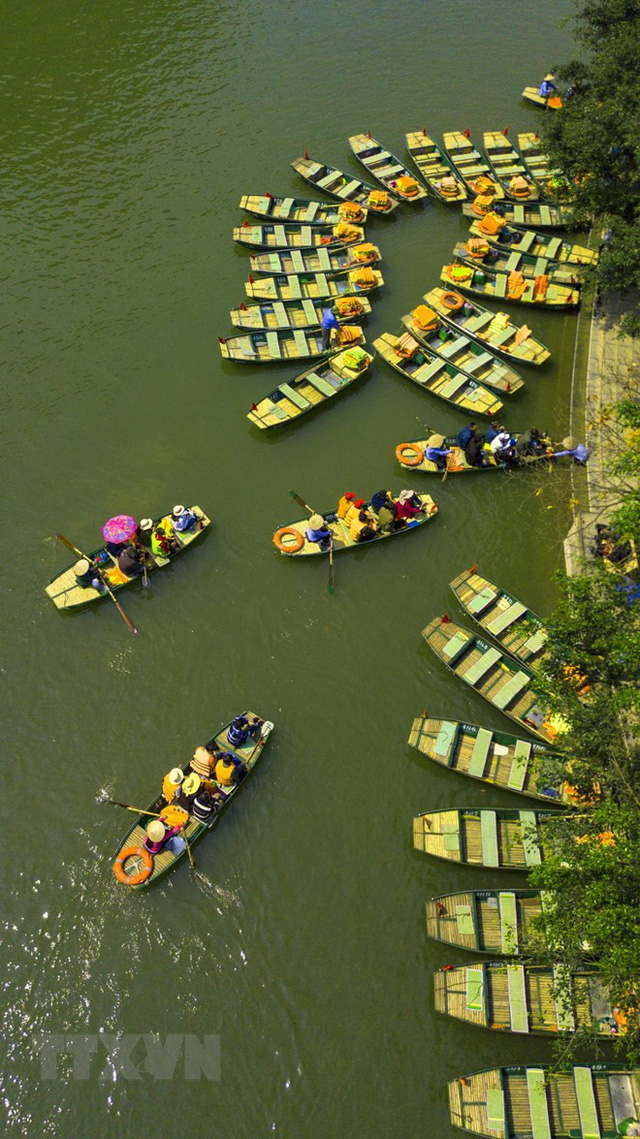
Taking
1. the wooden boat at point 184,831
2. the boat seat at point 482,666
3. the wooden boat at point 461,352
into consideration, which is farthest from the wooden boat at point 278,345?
the wooden boat at point 184,831

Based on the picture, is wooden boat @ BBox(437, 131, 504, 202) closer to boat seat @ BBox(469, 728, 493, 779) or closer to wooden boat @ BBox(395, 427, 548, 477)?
wooden boat @ BBox(395, 427, 548, 477)

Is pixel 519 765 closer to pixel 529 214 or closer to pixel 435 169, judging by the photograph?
pixel 529 214

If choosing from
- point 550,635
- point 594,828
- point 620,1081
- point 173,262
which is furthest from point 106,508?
point 620,1081

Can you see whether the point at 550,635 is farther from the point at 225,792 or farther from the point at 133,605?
the point at 133,605

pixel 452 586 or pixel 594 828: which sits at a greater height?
pixel 452 586

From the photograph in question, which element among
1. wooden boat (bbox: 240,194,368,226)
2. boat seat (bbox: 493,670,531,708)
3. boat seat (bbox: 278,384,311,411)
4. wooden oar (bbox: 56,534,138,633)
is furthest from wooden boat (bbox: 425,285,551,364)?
wooden oar (bbox: 56,534,138,633)

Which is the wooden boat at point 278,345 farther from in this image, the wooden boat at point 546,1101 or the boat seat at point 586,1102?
the boat seat at point 586,1102

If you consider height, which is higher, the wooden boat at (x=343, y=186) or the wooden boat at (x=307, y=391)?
the wooden boat at (x=343, y=186)
